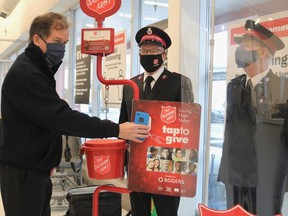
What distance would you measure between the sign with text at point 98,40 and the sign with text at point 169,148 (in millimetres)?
319

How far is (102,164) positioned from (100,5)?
780 mm

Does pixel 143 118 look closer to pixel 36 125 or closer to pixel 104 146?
pixel 104 146

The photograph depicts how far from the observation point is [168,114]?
4.77 ft

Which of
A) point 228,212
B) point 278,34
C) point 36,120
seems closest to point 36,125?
point 36,120

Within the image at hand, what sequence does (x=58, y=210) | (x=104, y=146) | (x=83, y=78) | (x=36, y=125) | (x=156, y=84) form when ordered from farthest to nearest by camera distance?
(x=83, y=78)
(x=58, y=210)
(x=156, y=84)
(x=36, y=125)
(x=104, y=146)

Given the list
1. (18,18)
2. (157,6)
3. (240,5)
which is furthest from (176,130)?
(18,18)

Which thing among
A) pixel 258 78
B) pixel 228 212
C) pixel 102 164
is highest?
pixel 258 78

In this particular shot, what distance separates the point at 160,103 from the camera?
146 centimetres

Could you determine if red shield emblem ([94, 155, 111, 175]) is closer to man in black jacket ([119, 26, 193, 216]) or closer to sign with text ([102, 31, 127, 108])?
man in black jacket ([119, 26, 193, 216])

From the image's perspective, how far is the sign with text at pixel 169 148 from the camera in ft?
4.74

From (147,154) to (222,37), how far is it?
2.14 ft

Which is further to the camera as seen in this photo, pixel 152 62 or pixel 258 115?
pixel 152 62

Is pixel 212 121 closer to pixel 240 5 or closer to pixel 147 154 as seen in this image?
pixel 147 154

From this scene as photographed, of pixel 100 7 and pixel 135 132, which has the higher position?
pixel 100 7
